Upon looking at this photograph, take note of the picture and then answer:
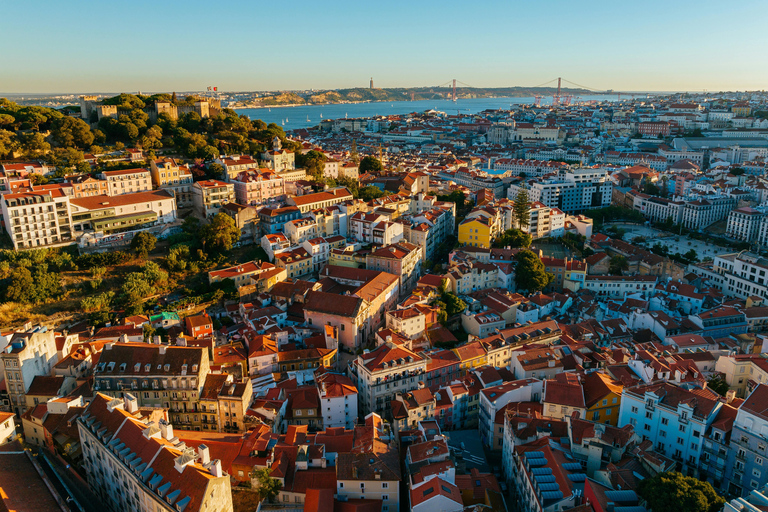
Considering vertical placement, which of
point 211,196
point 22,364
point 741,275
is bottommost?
point 741,275

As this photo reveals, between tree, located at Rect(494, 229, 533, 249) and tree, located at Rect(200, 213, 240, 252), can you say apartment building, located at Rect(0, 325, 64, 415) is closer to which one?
tree, located at Rect(200, 213, 240, 252)

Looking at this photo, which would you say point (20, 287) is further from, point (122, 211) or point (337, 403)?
point (337, 403)

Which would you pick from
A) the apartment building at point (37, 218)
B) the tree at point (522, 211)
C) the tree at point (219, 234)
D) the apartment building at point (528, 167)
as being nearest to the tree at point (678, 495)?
the tree at point (219, 234)

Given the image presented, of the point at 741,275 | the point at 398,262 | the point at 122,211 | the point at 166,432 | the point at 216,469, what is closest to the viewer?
the point at 216,469

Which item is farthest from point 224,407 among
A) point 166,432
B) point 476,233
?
point 476,233

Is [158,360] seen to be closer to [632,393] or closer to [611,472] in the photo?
[611,472]

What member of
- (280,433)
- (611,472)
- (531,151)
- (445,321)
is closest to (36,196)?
(280,433)

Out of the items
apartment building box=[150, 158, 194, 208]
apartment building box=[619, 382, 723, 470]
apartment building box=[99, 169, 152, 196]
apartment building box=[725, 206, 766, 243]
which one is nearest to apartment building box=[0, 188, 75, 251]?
apartment building box=[99, 169, 152, 196]
